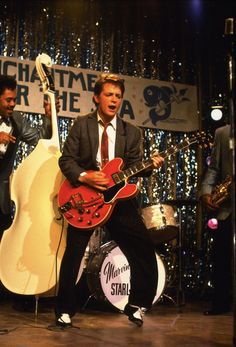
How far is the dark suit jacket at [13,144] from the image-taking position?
4.88 m

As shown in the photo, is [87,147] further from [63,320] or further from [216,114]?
[216,114]

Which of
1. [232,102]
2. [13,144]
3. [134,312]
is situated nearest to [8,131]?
[13,144]

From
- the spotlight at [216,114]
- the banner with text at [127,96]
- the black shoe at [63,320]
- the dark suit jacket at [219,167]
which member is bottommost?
the black shoe at [63,320]

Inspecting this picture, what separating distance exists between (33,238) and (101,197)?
832 millimetres

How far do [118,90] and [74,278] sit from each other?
1.42m

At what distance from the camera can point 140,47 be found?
23.0 ft

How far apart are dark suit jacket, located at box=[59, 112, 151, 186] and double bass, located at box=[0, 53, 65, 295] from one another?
1.57ft

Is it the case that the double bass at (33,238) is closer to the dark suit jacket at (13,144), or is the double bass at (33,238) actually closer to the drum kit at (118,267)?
the dark suit jacket at (13,144)

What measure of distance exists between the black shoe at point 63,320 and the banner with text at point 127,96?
107 inches

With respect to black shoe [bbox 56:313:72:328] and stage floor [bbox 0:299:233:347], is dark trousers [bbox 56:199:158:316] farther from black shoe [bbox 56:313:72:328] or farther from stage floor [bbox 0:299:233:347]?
stage floor [bbox 0:299:233:347]

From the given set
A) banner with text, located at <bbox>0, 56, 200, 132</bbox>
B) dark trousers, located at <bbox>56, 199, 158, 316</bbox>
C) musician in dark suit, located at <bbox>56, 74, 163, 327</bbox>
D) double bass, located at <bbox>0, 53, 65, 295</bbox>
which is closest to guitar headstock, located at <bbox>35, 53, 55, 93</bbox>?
double bass, located at <bbox>0, 53, 65, 295</bbox>

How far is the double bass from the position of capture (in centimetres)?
475

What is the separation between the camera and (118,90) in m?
4.48

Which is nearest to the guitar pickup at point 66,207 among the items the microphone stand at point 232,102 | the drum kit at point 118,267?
the drum kit at point 118,267
